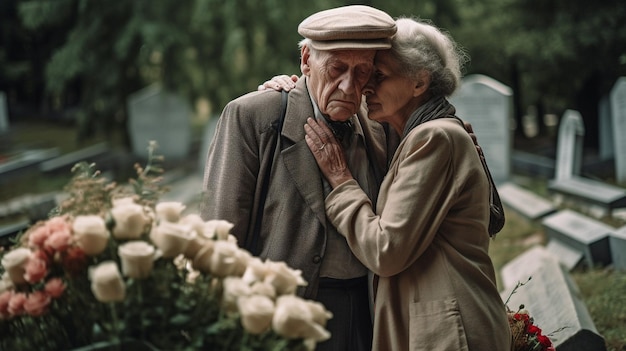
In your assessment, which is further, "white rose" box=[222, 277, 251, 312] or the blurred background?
the blurred background

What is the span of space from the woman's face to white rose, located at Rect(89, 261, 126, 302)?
125 cm

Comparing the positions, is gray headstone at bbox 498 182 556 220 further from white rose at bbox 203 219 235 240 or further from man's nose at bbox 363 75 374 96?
white rose at bbox 203 219 235 240

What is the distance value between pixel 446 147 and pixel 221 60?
43.8 ft

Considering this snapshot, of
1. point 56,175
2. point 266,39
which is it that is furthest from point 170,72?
point 56,175

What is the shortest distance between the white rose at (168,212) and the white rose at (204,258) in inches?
4.2

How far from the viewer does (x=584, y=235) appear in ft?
21.8

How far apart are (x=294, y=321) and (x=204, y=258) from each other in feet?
0.96

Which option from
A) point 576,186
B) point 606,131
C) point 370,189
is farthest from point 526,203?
point 370,189

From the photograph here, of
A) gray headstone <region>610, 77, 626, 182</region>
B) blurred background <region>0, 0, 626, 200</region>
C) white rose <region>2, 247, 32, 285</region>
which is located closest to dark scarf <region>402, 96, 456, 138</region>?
white rose <region>2, 247, 32, 285</region>

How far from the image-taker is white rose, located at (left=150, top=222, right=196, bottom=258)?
1694mm

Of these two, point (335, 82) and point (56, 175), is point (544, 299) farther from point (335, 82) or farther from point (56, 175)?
point (56, 175)

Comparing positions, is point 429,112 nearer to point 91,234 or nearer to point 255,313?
point 255,313

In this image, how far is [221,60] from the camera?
1531cm

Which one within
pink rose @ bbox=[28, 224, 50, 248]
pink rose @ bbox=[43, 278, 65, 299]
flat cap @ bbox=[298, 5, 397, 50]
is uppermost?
flat cap @ bbox=[298, 5, 397, 50]
